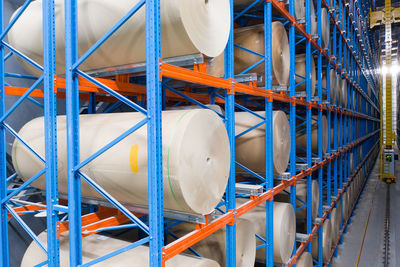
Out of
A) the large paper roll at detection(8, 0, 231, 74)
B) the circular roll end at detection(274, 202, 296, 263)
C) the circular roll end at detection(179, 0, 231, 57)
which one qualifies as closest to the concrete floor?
the circular roll end at detection(274, 202, 296, 263)

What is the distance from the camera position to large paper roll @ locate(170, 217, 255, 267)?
4359 millimetres

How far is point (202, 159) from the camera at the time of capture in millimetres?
3201

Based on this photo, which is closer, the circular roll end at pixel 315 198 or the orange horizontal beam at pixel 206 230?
the orange horizontal beam at pixel 206 230

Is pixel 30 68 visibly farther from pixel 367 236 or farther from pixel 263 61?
pixel 367 236

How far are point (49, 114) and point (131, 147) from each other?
112 cm

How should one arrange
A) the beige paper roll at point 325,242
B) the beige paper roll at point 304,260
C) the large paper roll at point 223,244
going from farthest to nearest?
the beige paper roll at point 325,242 → the beige paper roll at point 304,260 → the large paper roll at point 223,244

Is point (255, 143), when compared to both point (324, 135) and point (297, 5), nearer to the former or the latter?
point (297, 5)

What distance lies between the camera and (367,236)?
38.2 ft

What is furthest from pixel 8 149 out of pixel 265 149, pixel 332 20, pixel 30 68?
pixel 332 20

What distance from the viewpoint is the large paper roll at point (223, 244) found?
436 centimetres

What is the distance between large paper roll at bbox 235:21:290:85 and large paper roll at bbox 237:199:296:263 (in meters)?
2.34

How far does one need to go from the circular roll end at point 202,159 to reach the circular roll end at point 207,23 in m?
0.68

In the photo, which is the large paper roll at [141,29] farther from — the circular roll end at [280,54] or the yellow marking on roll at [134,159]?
the circular roll end at [280,54]

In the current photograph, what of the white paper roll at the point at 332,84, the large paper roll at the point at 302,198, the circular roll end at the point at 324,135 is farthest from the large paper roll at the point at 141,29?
the white paper roll at the point at 332,84
